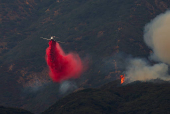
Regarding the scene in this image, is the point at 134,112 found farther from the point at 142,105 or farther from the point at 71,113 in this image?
the point at 71,113

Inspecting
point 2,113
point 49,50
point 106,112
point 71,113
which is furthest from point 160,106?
point 2,113

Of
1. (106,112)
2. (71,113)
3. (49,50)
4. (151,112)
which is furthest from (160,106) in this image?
(49,50)

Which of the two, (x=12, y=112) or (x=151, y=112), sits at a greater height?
(x=12, y=112)

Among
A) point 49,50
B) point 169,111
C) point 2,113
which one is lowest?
point 169,111

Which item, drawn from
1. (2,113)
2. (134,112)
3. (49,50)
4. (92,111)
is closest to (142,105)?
(134,112)

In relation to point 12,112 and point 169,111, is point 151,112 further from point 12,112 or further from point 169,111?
point 12,112

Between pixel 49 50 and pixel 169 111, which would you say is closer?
pixel 169 111

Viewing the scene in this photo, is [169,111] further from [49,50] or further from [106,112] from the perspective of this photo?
[49,50]

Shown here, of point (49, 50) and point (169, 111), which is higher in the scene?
point (49, 50)
